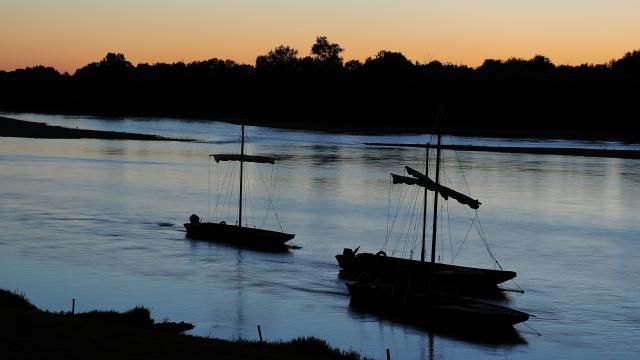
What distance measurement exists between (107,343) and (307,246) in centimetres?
3842

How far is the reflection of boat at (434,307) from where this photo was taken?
Result: 129ft

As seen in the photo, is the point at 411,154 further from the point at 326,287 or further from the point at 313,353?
the point at 313,353

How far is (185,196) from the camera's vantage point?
299ft

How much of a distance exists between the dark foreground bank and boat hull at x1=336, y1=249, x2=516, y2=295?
17358mm

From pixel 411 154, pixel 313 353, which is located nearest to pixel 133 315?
pixel 313 353

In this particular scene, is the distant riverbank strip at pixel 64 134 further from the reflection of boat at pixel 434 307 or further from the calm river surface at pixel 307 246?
the reflection of boat at pixel 434 307

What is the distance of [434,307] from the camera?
135ft

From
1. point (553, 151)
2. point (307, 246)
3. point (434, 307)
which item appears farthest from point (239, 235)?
point (553, 151)

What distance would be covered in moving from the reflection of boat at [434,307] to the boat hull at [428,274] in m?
2.14

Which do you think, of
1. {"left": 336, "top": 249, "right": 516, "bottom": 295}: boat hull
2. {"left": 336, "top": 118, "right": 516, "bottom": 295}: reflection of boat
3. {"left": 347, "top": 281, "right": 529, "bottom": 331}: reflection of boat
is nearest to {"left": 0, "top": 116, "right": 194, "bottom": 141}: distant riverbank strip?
{"left": 336, "top": 249, "right": 516, "bottom": 295}: boat hull

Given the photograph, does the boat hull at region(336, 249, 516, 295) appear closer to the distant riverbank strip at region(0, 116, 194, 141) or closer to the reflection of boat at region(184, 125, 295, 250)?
the reflection of boat at region(184, 125, 295, 250)

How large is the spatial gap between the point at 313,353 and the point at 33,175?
8190 centimetres

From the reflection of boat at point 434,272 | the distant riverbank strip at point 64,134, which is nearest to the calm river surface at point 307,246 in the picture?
the reflection of boat at point 434,272

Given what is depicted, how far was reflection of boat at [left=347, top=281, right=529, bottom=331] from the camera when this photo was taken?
39406 mm
